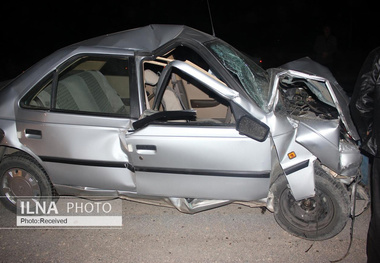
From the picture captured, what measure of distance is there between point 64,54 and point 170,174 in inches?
59.0

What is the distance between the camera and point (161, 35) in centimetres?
341

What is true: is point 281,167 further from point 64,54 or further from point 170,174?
point 64,54

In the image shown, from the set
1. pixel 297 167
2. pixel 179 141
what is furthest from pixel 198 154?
pixel 297 167

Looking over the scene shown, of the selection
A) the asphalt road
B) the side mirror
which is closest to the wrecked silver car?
the side mirror

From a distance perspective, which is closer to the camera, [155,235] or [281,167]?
[281,167]

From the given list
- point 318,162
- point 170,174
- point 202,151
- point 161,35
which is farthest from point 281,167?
point 161,35

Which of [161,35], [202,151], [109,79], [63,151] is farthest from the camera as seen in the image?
[109,79]

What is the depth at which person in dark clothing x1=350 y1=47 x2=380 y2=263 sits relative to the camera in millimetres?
2508

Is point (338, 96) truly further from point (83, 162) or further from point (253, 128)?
point (83, 162)

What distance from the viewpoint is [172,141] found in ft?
9.54

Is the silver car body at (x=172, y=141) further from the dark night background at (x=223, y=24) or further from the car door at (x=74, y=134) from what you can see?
the dark night background at (x=223, y=24)

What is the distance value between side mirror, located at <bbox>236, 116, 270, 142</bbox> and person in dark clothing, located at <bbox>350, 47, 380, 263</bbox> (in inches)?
29.7

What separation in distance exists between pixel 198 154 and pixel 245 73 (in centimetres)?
96

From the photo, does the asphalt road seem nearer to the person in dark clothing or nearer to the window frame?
the person in dark clothing
